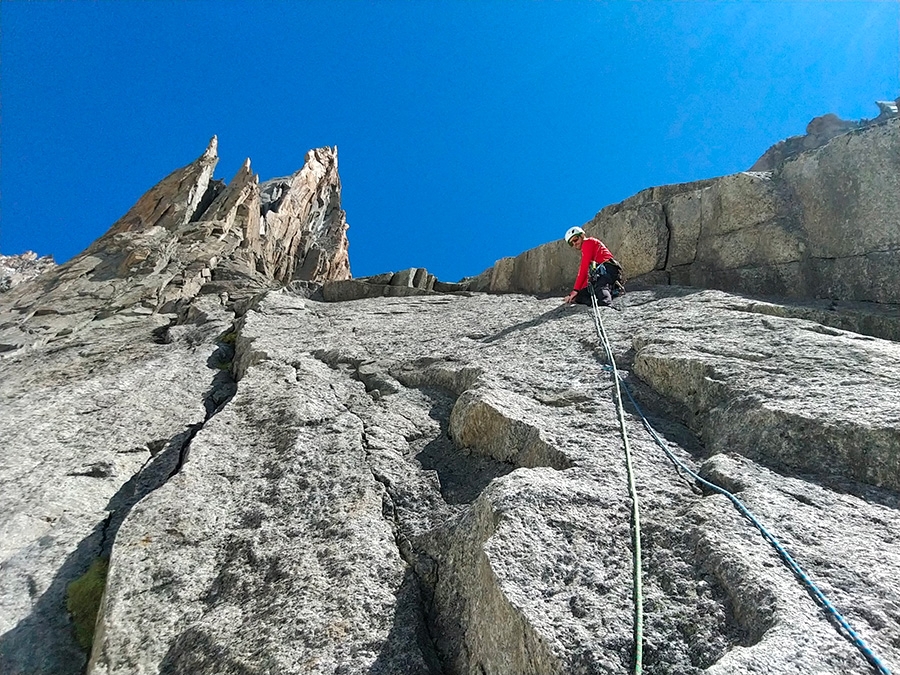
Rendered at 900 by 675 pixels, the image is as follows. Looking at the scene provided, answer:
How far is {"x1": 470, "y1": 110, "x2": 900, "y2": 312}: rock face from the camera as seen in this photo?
11414 millimetres

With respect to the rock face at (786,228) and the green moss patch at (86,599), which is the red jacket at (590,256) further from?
the green moss patch at (86,599)

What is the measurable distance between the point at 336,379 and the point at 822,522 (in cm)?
774

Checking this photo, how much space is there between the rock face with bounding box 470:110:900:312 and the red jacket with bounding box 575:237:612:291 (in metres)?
2.30

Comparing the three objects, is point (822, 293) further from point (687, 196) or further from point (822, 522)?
point (822, 522)

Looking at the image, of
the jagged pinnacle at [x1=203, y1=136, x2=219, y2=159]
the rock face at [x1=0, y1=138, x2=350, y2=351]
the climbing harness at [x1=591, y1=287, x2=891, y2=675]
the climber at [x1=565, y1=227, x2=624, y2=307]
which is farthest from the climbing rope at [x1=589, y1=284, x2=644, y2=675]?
the jagged pinnacle at [x1=203, y1=136, x2=219, y2=159]

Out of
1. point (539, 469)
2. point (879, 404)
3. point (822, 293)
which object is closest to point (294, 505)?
point (539, 469)

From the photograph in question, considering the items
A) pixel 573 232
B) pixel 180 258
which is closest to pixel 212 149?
pixel 180 258

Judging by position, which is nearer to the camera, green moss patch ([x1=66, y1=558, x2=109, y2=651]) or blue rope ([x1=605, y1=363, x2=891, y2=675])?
blue rope ([x1=605, y1=363, x2=891, y2=675])

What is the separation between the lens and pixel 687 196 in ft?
50.8

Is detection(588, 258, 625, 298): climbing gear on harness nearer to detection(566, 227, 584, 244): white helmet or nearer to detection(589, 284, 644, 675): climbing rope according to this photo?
detection(566, 227, 584, 244): white helmet

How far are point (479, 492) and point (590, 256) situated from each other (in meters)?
9.23

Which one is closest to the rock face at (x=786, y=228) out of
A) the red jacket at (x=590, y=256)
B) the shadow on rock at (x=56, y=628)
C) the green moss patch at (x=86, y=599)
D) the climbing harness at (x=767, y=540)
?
the red jacket at (x=590, y=256)

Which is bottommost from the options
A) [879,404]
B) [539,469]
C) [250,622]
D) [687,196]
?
[250,622]

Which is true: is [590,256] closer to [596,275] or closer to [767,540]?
[596,275]
